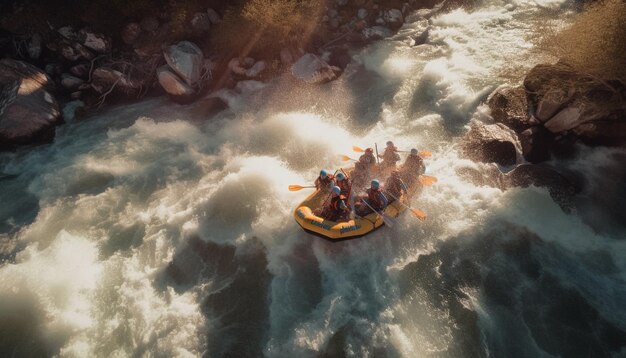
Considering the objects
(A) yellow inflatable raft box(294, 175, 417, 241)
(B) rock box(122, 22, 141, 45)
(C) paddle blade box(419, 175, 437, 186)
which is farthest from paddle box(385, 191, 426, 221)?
(B) rock box(122, 22, 141, 45)

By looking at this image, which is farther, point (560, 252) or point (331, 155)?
point (331, 155)

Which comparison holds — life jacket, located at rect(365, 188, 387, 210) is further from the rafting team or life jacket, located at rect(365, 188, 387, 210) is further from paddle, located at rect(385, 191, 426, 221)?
paddle, located at rect(385, 191, 426, 221)

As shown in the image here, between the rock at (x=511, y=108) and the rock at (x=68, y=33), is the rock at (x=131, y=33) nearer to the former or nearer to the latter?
the rock at (x=68, y=33)

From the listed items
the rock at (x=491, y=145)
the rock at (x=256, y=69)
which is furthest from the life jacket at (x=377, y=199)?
the rock at (x=256, y=69)

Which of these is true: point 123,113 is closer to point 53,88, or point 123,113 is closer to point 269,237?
point 53,88

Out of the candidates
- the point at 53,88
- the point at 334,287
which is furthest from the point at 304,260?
the point at 53,88
